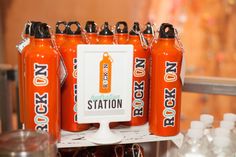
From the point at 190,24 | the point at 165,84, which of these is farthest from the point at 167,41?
the point at 190,24

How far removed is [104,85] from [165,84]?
18 centimetres

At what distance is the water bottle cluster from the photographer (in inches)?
39.4

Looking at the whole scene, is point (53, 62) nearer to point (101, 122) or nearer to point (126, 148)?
point (101, 122)

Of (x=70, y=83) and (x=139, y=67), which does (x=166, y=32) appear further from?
(x=70, y=83)

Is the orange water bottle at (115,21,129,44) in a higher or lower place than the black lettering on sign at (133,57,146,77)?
higher

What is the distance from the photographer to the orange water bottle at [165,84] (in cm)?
97

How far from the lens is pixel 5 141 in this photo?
79 cm

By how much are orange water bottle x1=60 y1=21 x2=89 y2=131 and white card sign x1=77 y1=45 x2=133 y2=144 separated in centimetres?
6

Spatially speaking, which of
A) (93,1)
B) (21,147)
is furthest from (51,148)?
(93,1)

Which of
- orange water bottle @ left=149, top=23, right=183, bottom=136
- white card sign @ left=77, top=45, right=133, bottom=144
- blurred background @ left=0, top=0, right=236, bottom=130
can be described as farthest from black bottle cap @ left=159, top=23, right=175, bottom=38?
blurred background @ left=0, top=0, right=236, bottom=130

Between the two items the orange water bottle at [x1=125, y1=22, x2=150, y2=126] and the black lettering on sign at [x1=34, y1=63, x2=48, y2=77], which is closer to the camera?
the black lettering on sign at [x1=34, y1=63, x2=48, y2=77]

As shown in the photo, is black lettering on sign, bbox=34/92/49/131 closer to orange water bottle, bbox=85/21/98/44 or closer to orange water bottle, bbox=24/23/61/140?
orange water bottle, bbox=24/23/61/140

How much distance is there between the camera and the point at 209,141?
106 centimetres

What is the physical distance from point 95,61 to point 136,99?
222 mm
